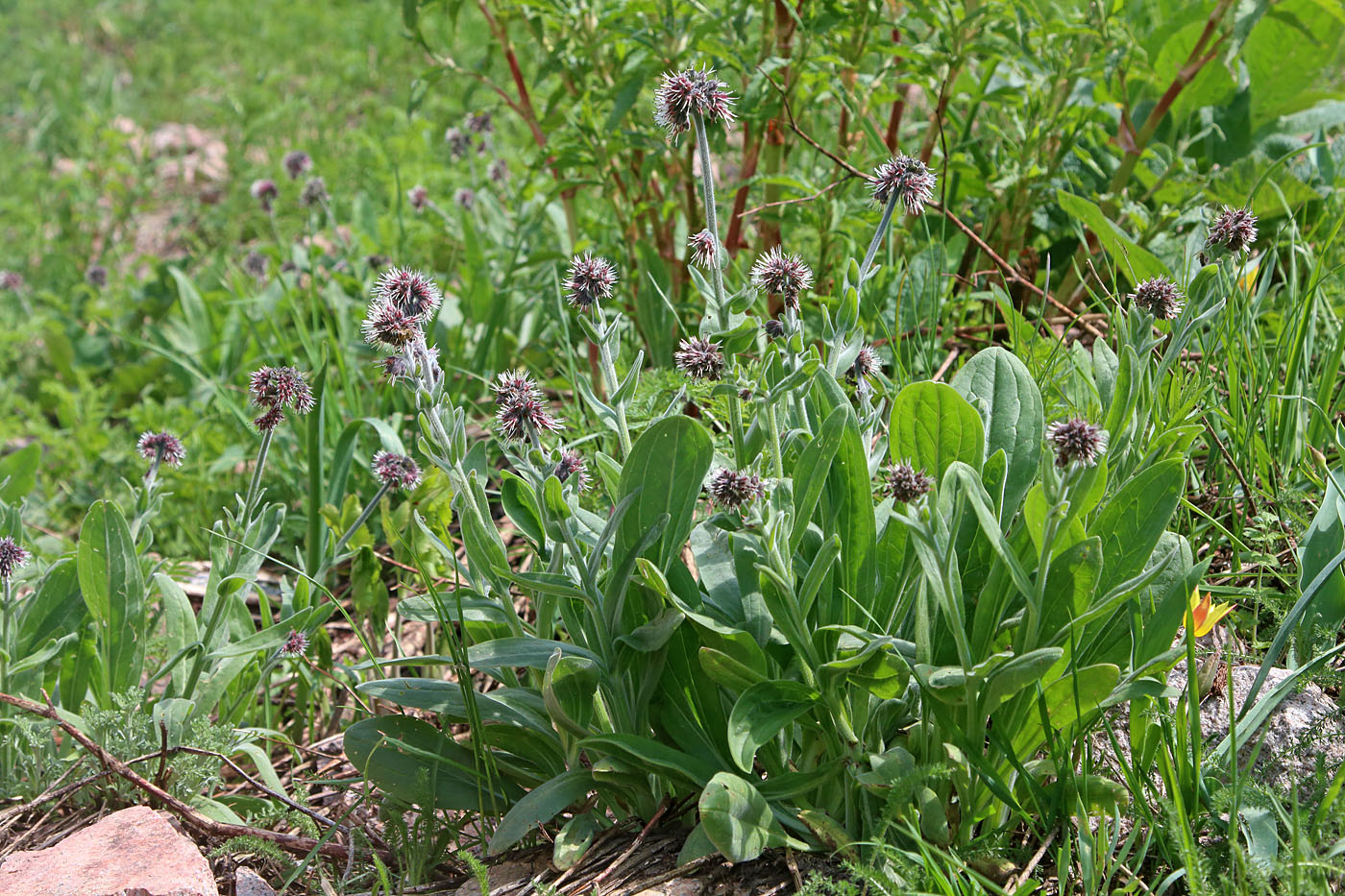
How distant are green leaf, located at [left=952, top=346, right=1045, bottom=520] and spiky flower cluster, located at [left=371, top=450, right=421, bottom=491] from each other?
4.27 ft

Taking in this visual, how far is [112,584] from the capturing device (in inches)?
104

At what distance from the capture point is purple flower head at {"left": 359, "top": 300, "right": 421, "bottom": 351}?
1904 millimetres

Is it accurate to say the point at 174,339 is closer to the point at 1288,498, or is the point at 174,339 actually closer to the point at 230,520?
the point at 230,520

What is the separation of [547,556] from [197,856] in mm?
916

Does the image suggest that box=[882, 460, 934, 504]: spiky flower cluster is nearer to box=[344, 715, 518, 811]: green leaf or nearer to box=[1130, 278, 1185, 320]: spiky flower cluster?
box=[1130, 278, 1185, 320]: spiky flower cluster

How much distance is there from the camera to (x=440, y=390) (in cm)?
200

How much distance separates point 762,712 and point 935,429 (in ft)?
2.03

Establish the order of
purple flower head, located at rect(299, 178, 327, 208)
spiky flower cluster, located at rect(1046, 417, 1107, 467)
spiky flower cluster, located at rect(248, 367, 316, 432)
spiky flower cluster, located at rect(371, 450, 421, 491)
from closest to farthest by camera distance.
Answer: spiky flower cluster, located at rect(1046, 417, 1107, 467), spiky flower cluster, located at rect(248, 367, 316, 432), spiky flower cluster, located at rect(371, 450, 421, 491), purple flower head, located at rect(299, 178, 327, 208)

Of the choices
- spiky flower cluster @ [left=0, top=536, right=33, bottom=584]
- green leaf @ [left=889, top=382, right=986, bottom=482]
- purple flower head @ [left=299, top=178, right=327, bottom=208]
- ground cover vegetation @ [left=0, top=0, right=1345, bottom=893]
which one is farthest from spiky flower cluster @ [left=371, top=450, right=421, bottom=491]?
purple flower head @ [left=299, top=178, right=327, bottom=208]

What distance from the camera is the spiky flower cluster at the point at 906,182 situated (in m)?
1.97

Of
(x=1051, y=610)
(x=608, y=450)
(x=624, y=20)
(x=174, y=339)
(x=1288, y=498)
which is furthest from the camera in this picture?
(x=174, y=339)

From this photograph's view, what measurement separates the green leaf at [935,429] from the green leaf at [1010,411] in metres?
0.10

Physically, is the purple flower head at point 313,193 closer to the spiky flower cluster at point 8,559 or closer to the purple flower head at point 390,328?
the spiky flower cluster at point 8,559

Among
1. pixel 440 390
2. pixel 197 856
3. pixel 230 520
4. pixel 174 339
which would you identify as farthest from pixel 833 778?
pixel 174 339
